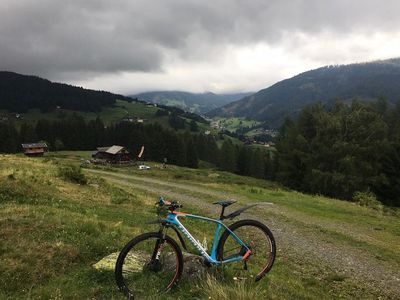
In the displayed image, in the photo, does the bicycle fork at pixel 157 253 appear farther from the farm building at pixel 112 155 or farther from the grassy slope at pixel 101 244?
the farm building at pixel 112 155

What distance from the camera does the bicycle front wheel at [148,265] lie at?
24.9 ft

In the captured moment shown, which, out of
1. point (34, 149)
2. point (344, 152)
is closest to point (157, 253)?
point (344, 152)

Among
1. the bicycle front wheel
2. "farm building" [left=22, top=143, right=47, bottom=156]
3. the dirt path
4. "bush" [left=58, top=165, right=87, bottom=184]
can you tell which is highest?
the bicycle front wheel

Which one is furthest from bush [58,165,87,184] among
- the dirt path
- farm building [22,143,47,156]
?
farm building [22,143,47,156]

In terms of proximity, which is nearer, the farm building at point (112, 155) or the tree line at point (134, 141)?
the farm building at point (112, 155)

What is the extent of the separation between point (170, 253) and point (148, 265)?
0.58 m

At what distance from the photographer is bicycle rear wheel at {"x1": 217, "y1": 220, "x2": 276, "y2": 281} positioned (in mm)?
8490

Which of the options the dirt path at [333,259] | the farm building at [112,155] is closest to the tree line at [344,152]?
the dirt path at [333,259]

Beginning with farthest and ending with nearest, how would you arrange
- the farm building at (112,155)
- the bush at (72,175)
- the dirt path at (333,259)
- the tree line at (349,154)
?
the farm building at (112,155)
the tree line at (349,154)
the bush at (72,175)
the dirt path at (333,259)

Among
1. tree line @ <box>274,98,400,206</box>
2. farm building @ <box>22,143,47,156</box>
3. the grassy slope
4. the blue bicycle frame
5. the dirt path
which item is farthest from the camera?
farm building @ <box>22,143,47,156</box>

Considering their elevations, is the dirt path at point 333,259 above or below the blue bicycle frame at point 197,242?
below

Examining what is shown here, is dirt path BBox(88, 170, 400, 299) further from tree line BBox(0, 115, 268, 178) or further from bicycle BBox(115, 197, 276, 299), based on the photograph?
tree line BBox(0, 115, 268, 178)

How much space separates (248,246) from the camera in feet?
28.5

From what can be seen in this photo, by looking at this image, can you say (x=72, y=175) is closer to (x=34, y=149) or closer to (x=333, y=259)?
(x=333, y=259)
